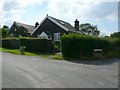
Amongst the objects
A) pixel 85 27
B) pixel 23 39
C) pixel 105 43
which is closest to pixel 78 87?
pixel 105 43

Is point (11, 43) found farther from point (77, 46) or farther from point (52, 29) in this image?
point (77, 46)

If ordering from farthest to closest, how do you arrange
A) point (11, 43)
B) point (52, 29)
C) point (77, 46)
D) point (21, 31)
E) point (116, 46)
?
point (21, 31), point (52, 29), point (11, 43), point (116, 46), point (77, 46)

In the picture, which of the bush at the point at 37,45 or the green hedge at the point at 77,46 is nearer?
the green hedge at the point at 77,46

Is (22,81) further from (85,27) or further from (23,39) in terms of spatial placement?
(85,27)

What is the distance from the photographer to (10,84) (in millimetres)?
9906

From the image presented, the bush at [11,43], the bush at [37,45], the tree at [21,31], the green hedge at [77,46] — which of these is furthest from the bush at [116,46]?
→ the tree at [21,31]

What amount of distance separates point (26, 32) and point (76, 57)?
3134cm

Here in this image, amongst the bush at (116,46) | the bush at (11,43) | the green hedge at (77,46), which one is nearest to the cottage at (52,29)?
the bush at (11,43)

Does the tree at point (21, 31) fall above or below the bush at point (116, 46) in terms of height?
above

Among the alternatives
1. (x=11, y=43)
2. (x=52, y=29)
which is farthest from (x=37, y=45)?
(x=52, y=29)

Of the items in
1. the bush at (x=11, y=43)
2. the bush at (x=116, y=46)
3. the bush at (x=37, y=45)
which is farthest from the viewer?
the bush at (x=11, y=43)

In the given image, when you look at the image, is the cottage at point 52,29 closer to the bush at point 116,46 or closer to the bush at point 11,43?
the bush at point 11,43

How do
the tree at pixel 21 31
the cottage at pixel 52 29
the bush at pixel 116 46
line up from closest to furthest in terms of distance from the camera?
1. the bush at pixel 116 46
2. the cottage at pixel 52 29
3. the tree at pixel 21 31

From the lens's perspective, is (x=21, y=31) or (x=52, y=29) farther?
(x=21, y=31)
